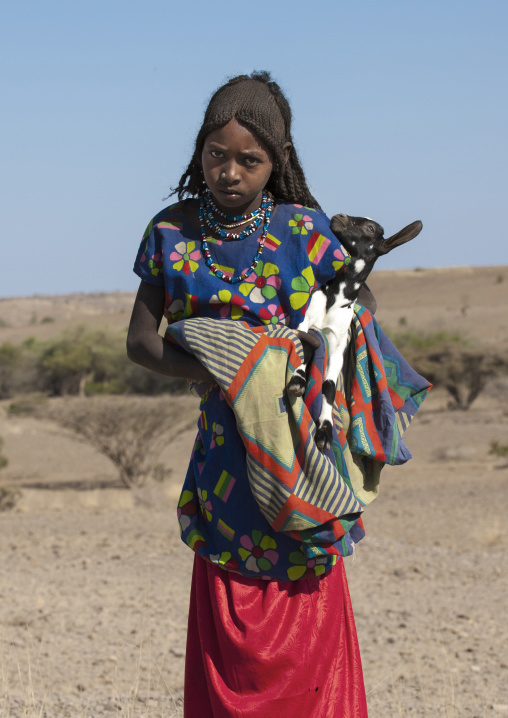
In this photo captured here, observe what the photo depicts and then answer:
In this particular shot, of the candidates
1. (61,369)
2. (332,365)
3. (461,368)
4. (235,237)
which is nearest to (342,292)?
(332,365)

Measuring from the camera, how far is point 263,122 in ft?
7.23

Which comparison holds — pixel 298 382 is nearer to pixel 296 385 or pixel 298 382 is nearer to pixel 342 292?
pixel 296 385

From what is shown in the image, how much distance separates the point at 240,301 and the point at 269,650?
0.89 meters

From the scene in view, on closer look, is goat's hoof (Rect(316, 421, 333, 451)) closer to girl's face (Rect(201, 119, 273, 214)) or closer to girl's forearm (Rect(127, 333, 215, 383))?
girl's forearm (Rect(127, 333, 215, 383))

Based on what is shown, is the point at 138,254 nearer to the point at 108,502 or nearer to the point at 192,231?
the point at 192,231

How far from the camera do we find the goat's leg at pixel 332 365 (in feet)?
7.08

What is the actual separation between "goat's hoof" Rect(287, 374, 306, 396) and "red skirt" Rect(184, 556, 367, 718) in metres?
0.52

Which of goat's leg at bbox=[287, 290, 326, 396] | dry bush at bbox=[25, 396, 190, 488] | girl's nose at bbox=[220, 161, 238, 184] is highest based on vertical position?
girl's nose at bbox=[220, 161, 238, 184]

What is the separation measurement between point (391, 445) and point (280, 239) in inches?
24.3

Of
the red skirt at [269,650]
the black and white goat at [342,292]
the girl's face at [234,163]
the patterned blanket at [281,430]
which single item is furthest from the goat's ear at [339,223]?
the red skirt at [269,650]

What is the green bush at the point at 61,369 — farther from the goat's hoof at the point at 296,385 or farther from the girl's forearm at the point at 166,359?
the goat's hoof at the point at 296,385

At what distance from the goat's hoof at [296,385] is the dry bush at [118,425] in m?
12.7

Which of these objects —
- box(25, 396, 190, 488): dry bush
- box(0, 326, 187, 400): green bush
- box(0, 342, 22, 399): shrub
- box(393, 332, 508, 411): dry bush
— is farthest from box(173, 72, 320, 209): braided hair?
box(0, 342, 22, 399): shrub

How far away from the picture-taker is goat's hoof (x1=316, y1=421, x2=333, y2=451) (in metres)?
2.15
